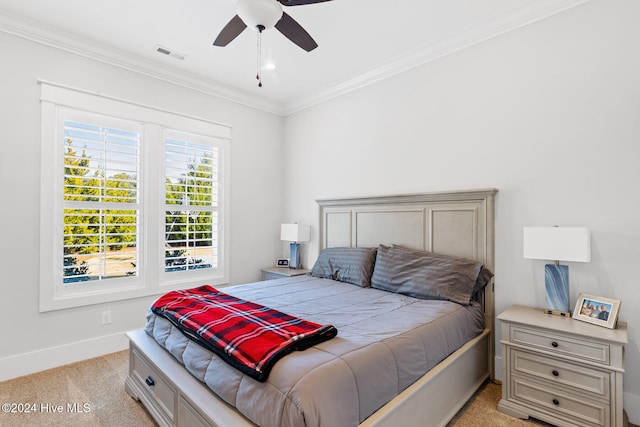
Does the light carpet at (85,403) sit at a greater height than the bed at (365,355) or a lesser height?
lesser

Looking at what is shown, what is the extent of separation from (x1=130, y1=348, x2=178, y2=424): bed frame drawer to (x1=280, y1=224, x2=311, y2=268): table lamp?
2.19 metres

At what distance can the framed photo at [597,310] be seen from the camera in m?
1.95

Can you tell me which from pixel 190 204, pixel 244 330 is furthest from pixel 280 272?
pixel 244 330

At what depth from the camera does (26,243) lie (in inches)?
106

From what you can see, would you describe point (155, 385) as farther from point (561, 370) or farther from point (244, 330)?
point (561, 370)

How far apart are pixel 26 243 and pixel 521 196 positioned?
4.09 meters

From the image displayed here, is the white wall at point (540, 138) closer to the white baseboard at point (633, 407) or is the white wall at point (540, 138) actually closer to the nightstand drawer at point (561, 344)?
the white baseboard at point (633, 407)

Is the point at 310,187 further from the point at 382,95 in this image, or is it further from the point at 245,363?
the point at 245,363

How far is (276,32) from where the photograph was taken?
9.16 feet

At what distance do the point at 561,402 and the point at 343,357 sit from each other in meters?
1.55

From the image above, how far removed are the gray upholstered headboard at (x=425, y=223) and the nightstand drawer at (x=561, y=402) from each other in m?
0.49

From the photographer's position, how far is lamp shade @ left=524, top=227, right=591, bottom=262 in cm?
204

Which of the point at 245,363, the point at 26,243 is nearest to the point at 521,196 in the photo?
the point at 245,363

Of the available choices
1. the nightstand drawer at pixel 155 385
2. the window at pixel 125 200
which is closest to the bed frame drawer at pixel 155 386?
the nightstand drawer at pixel 155 385
